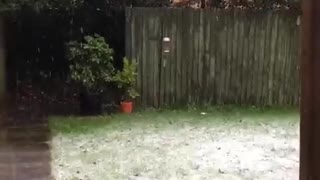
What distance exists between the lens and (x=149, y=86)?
314 inches

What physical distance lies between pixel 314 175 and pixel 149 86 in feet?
23.6

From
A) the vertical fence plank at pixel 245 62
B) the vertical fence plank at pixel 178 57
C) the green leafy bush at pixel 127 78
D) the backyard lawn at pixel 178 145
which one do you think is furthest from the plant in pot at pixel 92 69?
the vertical fence plank at pixel 245 62

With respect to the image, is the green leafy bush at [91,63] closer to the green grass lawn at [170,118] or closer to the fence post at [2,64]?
the green grass lawn at [170,118]

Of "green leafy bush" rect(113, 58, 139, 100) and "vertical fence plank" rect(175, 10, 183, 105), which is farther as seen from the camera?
"vertical fence plank" rect(175, 10, 183, 105)

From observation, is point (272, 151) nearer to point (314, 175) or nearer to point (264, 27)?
point (264, 27)

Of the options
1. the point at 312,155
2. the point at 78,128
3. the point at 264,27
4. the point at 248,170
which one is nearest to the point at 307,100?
the point at 312,155

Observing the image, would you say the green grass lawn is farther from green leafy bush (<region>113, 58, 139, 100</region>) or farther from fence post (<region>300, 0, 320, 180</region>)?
fence post (<region>300, 0, 320, 180</region>)

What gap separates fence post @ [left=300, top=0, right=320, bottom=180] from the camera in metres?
0.77

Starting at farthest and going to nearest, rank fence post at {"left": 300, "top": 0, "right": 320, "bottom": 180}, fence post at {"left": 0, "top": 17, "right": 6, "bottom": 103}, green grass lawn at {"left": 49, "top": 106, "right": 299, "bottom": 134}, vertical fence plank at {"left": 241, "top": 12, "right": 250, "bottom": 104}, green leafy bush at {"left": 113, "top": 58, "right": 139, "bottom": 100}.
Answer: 1. fence post at {"left": 0, "top": 17, "right": 6, "bottom": 103}
2. vertical fence plank at {"left": 241, "top": 12, "right": 250, "bottom": 104}
3. green leafy bush at {"left": 113, "top": 58, "right": 139, "bottom": 100}
4. green grass lawn at {"left": 49, "top": 106, "right": 299, "bottom": 134}
5. fence post at {"left": 300, "top": 0, "right": 320, "bottom": 180}

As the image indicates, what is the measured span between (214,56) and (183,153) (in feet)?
10.2

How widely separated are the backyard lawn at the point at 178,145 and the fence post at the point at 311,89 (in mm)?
3614

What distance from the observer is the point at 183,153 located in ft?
17.4

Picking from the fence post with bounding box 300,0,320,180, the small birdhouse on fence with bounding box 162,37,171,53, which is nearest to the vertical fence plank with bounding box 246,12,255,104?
the small birdhouse on fence with bounding box 162,37,171,53

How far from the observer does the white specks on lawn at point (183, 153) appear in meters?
4.52
